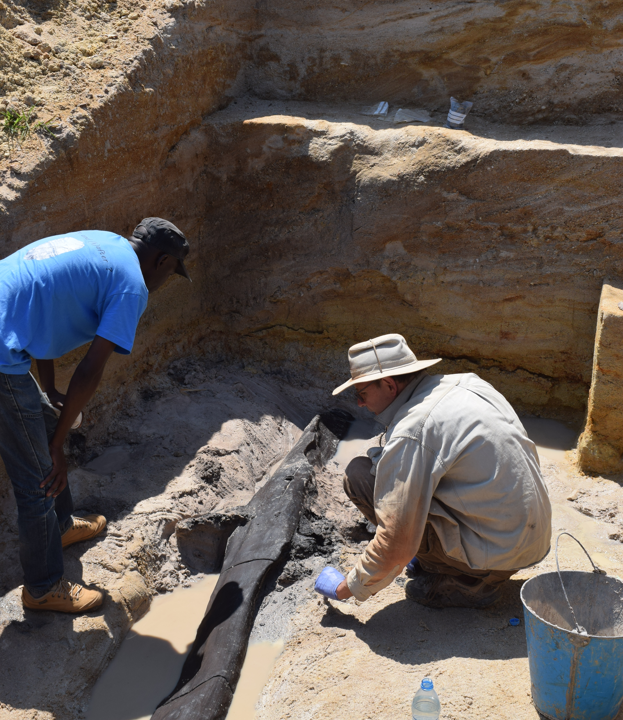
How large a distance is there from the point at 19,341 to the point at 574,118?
14.6 feet

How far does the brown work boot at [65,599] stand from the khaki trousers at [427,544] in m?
1.28

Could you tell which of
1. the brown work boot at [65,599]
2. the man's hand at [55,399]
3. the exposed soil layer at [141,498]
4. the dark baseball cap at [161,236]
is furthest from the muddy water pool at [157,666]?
the dark baseball cap at [161,236]

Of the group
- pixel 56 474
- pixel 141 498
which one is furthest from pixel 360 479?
pixel 141 498

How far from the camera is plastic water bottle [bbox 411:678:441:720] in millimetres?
2049

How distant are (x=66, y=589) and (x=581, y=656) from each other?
213cm

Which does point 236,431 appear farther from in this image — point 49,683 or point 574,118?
point 574,118

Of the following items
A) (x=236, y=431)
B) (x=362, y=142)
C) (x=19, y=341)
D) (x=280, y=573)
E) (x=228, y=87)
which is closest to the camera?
(x=19, y=341)

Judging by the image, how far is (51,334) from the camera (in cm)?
253

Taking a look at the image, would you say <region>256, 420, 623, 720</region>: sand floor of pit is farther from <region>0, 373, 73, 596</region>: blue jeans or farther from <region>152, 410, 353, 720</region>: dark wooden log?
<region>0, 373, 73, 596</region>: blue jeans

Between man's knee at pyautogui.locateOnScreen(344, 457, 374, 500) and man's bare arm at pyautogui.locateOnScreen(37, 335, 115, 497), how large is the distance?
1.17 m

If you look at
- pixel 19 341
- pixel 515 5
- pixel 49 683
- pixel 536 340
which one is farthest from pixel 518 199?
pixel 49 683

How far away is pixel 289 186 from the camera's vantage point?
514cm

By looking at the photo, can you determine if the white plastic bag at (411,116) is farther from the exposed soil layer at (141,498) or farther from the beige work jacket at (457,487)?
the beige work jacket at (457,487)

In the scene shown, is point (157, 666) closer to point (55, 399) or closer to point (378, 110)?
point (55, 399)
